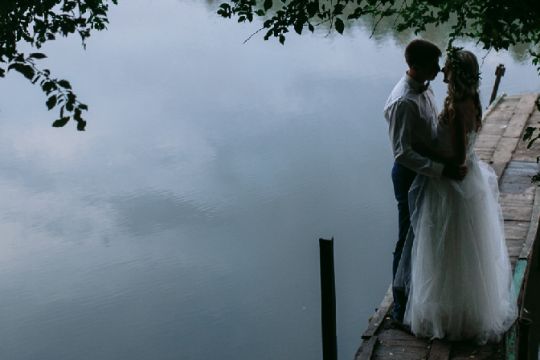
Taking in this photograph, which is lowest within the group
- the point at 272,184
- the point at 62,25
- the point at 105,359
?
the point at 105,359

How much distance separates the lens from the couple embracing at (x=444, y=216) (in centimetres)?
429

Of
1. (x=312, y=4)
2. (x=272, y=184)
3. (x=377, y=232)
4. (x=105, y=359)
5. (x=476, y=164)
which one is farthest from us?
(x=272, y=184)

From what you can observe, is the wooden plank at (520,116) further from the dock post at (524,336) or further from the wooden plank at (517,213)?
the dock post at (524,336)

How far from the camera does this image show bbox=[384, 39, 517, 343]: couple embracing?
4289 mm

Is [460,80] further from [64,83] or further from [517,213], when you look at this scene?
[517,213]

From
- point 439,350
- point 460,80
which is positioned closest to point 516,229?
point 439,350

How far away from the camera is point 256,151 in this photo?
40.3 ft

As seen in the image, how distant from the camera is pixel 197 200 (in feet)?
35.9

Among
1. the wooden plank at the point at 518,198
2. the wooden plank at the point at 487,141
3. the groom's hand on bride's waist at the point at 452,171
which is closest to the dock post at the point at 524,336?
the groom's hand on bride's waist at the point at 452,171

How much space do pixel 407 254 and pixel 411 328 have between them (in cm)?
43

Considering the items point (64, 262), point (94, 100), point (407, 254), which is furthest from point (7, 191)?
point (407, 254)

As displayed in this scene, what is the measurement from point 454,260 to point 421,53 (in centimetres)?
118

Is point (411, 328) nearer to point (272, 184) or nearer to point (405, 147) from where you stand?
point (405, 147)

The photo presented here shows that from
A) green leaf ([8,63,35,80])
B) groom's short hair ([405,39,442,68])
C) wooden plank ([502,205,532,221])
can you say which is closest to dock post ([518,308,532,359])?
groom's short hair ([405,39,442,68])
